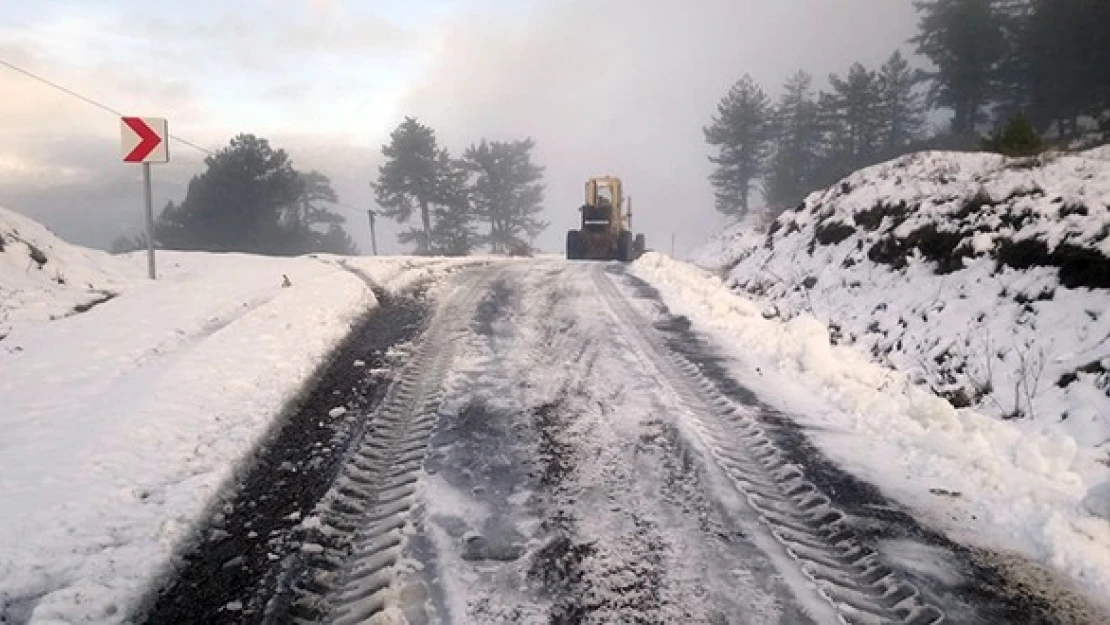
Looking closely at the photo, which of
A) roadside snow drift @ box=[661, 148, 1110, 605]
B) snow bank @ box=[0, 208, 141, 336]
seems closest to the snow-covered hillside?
roadside snow drift @ box=[661, 148, 1110, 605]

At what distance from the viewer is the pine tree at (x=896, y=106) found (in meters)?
46.8

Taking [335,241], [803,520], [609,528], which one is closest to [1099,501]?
[803,520]

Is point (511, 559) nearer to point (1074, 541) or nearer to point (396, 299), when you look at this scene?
point (1074, 541)

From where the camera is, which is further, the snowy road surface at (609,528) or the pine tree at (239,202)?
the pine tree at (239,202)

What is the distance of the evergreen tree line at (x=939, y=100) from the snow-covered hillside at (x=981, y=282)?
Answer: 4.17 meters

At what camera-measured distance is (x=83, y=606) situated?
2602 millimetres

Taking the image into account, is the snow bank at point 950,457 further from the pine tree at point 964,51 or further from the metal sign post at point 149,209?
the pine tree at point 964,51

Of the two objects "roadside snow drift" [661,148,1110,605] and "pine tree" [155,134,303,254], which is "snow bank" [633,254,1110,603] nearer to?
"roadside snow drift" [661,148,1110,605]

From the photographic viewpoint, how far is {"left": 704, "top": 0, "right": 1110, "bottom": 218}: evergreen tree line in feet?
102

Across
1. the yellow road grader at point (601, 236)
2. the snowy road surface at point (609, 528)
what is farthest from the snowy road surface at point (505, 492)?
the yellow road grader at point (601, 236)

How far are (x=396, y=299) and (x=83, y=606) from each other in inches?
308

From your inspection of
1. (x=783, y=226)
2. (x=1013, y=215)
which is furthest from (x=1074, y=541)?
(x=783, y=226)

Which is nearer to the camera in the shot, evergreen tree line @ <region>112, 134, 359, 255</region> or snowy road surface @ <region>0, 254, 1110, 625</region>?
snowy road surface @ <region>0, 254, 1110, 625</region>

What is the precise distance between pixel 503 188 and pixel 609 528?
51542 mm
